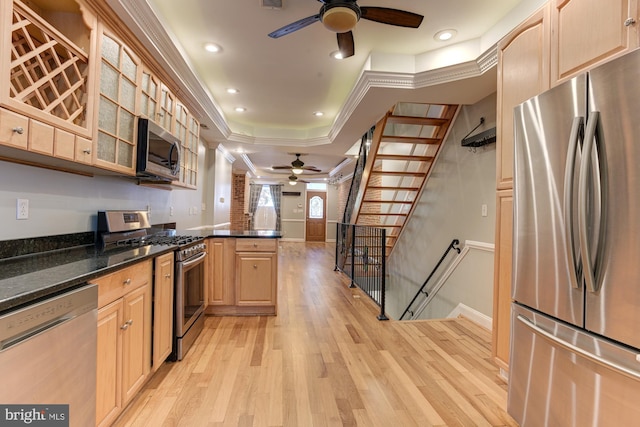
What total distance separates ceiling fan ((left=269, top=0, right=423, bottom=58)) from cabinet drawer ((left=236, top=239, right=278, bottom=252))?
200 centimetres

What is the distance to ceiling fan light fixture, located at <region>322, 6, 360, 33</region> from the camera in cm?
182

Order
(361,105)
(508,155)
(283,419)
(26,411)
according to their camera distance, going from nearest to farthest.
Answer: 1. (26,411)
2. (283,419)
3. (508,155)
4. (361,105)

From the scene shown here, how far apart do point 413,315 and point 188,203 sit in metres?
3.99

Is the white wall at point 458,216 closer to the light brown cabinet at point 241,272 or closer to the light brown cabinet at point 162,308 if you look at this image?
the light brown cabinet at point 241,272

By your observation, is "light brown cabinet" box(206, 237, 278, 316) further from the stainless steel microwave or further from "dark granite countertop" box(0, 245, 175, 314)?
"dark granite countertop" box(0, 245, 175, 314)

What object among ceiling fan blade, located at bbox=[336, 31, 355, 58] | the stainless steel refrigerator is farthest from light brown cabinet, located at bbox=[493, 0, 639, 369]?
ceiling fan blade, located at bbox=[336, 31, 355, 58]

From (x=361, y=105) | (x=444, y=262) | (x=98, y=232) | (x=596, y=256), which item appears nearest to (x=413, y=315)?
(x=444, y=262)

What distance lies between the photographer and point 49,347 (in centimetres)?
106

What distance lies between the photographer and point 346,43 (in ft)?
7.57

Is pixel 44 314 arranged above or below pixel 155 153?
below

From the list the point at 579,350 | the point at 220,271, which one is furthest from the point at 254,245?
the point at 579,350

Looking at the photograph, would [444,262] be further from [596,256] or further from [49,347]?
[49,347]

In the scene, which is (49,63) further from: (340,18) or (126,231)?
(340,18)

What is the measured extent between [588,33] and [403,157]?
2613mm
